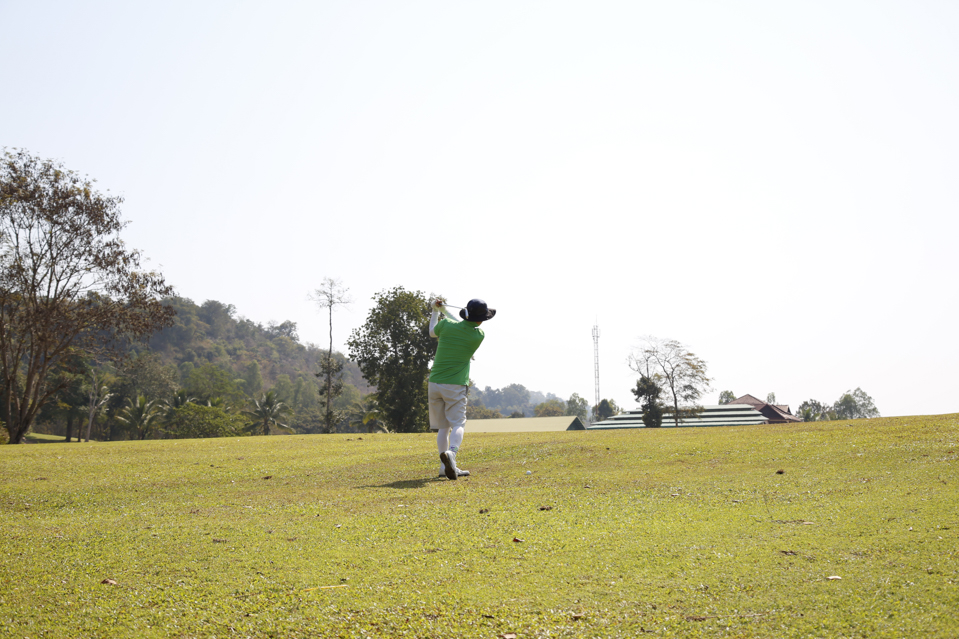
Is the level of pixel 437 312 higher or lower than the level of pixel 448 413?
higher

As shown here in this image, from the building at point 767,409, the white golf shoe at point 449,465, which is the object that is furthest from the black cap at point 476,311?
the building at point 767,409

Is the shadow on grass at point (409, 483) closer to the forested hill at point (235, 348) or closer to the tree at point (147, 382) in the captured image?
the tree at point (147, 382)

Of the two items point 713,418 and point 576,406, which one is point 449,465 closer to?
point 713,418

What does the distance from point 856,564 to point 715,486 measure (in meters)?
4.07

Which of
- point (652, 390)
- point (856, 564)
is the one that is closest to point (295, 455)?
point (856, 564)

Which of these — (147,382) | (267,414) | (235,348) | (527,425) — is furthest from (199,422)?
(235,348)

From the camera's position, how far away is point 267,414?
220 feet

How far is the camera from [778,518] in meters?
6.46

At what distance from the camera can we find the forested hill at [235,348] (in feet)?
442

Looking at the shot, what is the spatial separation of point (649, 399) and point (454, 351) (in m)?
64.7

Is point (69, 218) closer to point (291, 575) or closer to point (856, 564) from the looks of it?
point (291, 575)

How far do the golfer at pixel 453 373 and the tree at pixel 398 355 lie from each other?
41371 mm

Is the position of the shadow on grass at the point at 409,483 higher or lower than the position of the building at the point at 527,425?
higher

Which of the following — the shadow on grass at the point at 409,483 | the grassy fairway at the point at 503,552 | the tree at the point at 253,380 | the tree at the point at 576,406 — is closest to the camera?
the grassy fairway at the point at 503,552
